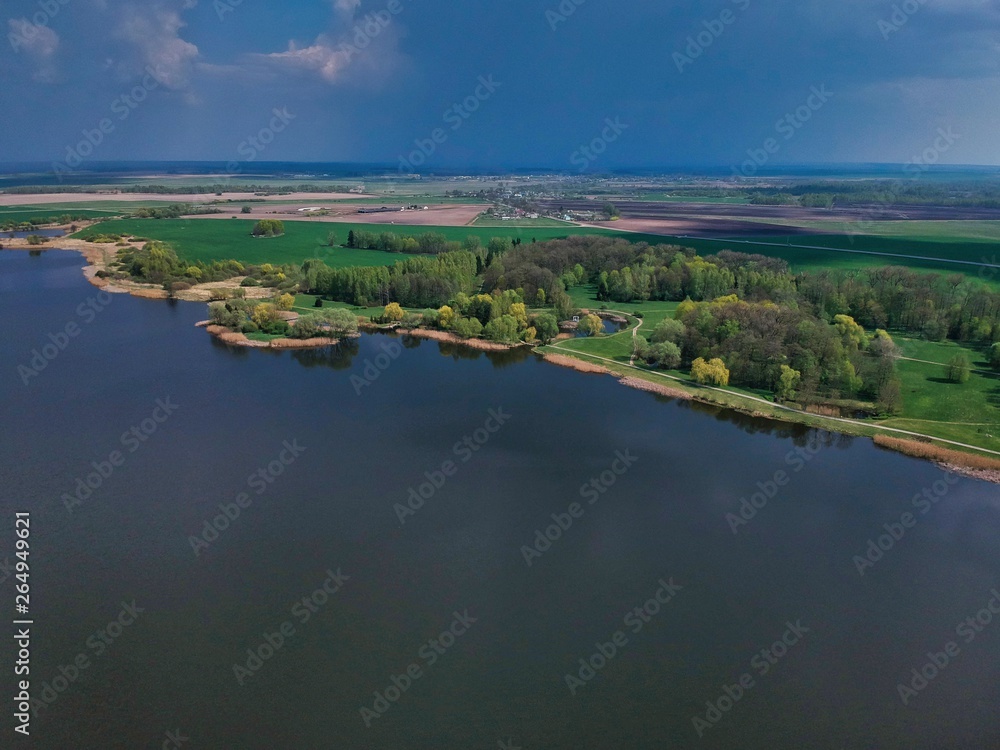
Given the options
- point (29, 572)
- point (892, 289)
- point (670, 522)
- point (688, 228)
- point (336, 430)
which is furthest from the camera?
point (688, 228)

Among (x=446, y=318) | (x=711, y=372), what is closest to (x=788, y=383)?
(x=711, y=372)

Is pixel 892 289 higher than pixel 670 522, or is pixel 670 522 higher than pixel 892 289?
pixel 892 289

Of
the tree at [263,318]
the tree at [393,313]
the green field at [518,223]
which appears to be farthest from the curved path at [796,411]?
the green field at [518,223]

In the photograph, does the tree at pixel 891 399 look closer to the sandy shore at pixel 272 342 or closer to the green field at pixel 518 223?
the sandy shore at pixel 272 342

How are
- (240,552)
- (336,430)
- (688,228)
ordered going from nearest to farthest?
(240,552), (336,430), (688,228)

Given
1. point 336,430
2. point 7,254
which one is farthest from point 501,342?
point 7,254

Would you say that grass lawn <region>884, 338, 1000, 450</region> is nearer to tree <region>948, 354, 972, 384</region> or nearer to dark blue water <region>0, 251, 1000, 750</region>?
tree <region>948, 354, 972, 384</region>

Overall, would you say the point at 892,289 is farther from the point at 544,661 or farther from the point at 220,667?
the point at 220,667
